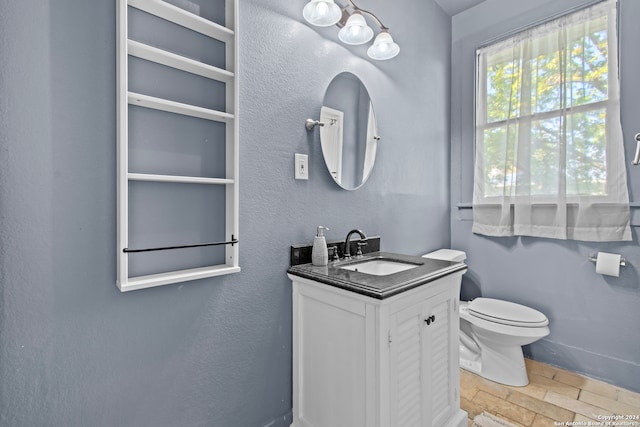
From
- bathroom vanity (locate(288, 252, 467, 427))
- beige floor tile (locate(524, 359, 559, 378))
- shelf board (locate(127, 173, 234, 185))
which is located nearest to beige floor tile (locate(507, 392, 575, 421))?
beige floor tile (locate(524, 359, 559, 378))

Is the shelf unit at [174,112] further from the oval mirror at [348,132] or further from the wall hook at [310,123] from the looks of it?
the oval mirror at [348,132]

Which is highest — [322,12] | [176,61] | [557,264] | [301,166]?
[322,12]

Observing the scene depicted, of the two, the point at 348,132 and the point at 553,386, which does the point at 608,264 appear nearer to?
the point at 553,386

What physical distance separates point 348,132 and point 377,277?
0.88 metres

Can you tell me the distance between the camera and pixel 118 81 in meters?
0.92

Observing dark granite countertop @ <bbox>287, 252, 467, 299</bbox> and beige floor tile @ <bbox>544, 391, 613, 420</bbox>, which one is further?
beige floor tile @ <bbox>544, 391, 613, 420</bbox>

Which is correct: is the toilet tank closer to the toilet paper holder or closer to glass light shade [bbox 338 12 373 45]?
the toilet paper holder

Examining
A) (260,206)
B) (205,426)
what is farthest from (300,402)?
(260,206)

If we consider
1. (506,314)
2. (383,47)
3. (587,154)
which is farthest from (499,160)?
(383,47)

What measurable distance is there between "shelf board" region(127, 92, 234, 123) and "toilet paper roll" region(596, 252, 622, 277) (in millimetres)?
2315

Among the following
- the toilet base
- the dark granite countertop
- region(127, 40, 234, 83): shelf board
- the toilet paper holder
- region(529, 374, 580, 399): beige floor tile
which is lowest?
region(529, 374, 580, 399): beige floor tile

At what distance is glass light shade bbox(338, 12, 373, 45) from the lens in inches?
59.7

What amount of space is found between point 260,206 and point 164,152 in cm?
43

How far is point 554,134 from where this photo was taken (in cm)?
206
